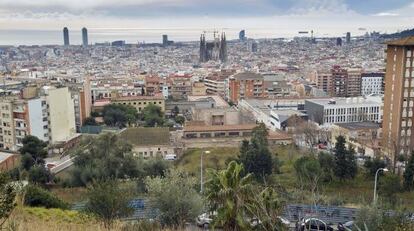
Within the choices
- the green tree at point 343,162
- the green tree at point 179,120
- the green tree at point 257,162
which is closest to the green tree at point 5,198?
the green tree at point 257,162

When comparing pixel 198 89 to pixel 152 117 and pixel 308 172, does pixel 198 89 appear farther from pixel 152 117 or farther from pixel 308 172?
pixel 308 172

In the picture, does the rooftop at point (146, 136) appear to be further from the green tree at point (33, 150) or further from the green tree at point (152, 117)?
the green tree at point (33, 150)

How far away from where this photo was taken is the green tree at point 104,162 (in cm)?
1420

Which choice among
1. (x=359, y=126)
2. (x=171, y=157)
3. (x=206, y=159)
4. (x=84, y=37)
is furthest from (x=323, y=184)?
(x=84, y=37)

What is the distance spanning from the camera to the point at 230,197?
302 inches

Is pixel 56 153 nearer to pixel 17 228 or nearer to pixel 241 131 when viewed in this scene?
pixel 241 131

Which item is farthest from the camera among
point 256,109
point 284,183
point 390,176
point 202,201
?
point 256,109

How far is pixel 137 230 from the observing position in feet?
20.9

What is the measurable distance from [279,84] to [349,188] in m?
28.2

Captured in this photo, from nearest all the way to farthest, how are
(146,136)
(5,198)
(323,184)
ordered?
(5,198)
(323,184)
(146,136)

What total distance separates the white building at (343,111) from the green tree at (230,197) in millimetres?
20627

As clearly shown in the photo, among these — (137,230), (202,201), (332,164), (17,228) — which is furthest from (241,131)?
(17,228)

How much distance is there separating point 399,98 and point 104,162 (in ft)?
40.9

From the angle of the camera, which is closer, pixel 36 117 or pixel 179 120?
pixel 36 117
